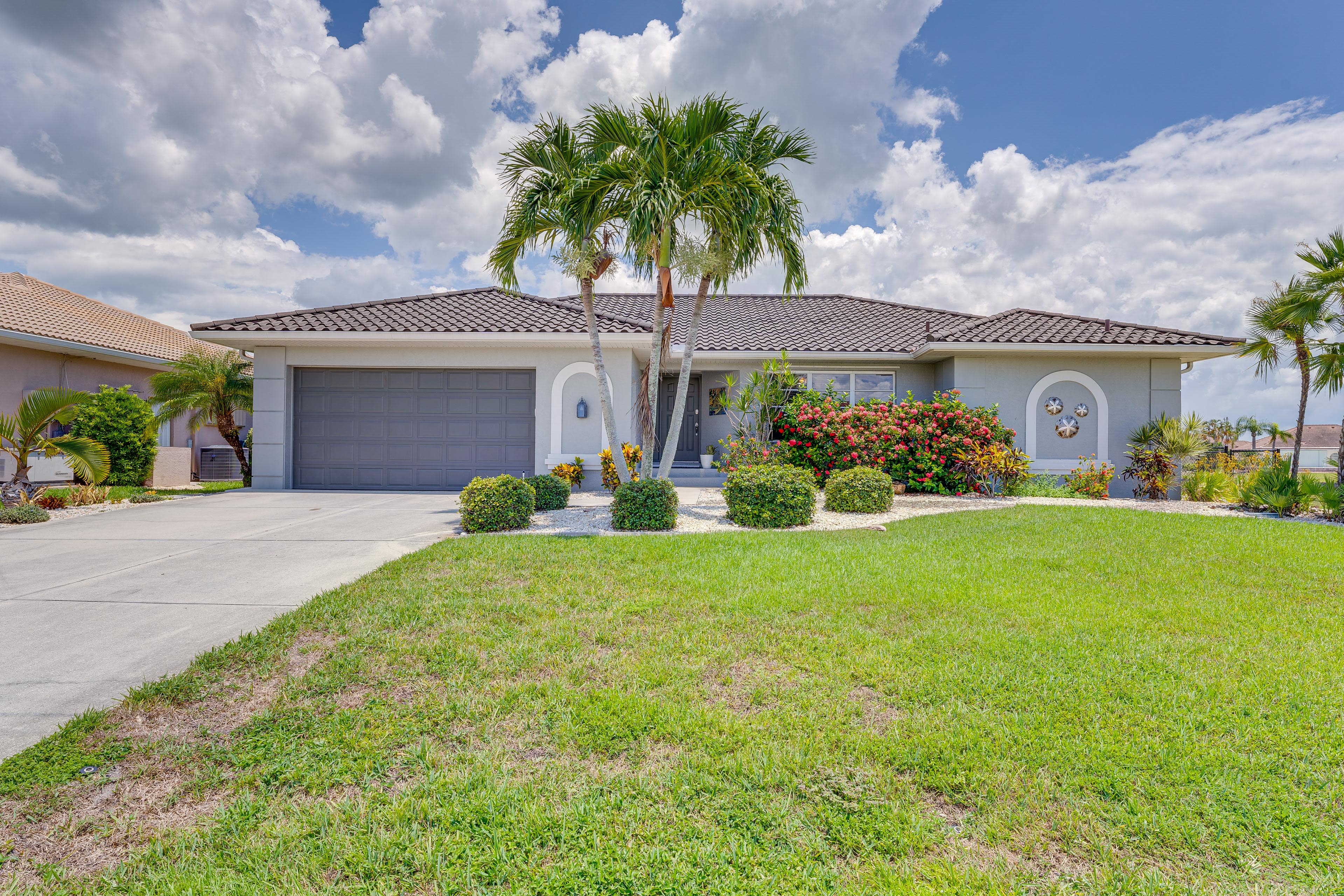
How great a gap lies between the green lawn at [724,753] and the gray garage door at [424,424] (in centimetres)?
863

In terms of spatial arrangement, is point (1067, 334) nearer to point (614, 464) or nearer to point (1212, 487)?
point (1212, 487)

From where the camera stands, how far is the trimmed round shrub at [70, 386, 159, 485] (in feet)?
40.6

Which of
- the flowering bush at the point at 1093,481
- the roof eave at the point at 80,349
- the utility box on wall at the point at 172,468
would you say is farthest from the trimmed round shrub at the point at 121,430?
the flowering bush at the point at 1093,481

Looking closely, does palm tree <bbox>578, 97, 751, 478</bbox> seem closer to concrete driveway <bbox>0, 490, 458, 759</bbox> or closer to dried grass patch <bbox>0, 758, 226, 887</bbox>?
concrete driveway <bbox>0, 490, 458, 759</bbox>

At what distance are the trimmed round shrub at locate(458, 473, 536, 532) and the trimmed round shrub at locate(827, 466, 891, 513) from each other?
192 inches

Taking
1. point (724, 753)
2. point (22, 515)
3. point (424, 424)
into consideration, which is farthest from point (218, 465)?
point (724, 753)

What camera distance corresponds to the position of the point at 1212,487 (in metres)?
11.6

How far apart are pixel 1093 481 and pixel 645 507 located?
10.1 metres

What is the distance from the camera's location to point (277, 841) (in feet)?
6.77

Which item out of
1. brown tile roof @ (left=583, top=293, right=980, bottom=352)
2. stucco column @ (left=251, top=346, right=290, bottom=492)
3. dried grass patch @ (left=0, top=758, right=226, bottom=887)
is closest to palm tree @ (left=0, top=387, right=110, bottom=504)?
stucco column @ (left=251, top=346, right=290, bottom=492)

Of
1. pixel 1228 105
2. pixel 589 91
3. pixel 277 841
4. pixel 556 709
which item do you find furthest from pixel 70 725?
pixel 1228 105

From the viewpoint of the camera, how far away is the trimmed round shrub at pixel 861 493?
31.0ft

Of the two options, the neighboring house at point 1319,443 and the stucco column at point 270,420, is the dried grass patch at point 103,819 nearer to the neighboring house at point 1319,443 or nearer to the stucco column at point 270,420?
the stucco column at point 270,420

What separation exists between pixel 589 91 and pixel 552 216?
5.87ft
